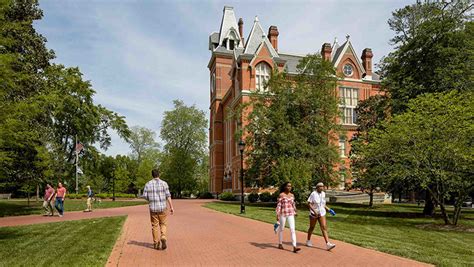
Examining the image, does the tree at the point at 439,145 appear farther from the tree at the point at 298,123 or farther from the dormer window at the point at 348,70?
the dormer window at the point at 348,70

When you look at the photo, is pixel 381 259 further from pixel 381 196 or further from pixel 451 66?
pixel 381 196

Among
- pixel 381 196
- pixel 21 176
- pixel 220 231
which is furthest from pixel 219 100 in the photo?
pixel 220 231

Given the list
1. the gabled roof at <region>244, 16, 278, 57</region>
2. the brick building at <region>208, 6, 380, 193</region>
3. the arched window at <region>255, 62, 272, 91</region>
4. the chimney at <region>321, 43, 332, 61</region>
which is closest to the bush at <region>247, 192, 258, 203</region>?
the brick building at <region>208, 6, 380, 193</region>

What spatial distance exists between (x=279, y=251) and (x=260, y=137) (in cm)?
2263

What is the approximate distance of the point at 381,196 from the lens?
47312 millimetres

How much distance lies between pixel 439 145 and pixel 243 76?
29.8 meters

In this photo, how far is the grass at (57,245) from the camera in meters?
8.30

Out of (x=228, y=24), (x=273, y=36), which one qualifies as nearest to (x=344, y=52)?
(x=273, y=36)

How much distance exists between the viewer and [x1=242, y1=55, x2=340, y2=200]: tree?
30.4 m

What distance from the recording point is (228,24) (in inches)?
2339

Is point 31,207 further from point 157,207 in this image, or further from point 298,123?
point 157,207

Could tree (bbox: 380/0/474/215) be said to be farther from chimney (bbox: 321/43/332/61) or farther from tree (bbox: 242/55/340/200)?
chimney (bbox: 321/43/332/61)

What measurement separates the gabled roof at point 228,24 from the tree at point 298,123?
86.3 ft

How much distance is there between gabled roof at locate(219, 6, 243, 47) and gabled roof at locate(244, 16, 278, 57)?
752 cm
